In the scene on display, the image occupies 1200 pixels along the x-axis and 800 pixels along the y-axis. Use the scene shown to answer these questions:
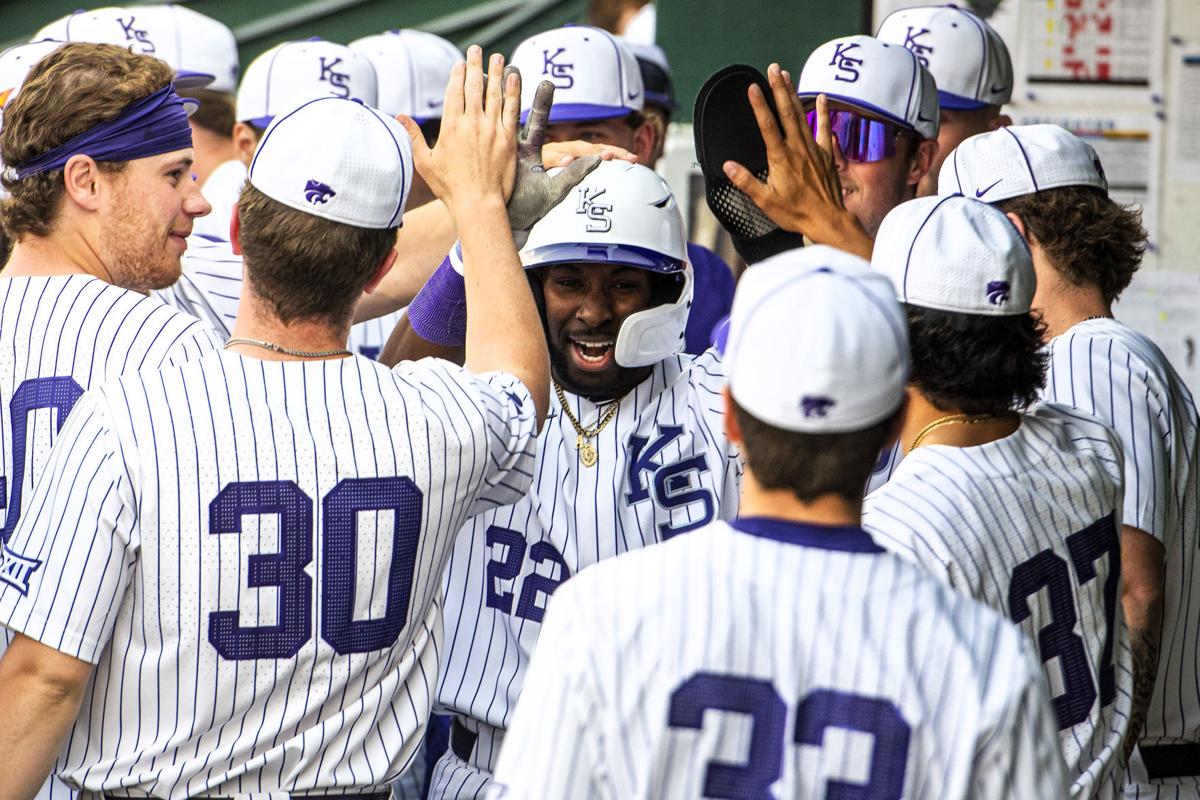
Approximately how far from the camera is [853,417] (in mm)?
1836

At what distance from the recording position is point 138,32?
217 inches

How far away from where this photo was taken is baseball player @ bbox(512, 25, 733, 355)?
5207 mm

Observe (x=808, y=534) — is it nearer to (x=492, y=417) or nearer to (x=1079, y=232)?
(x=492, y=417)

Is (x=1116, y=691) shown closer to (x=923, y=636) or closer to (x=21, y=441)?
(x=923, y=636)

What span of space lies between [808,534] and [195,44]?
183 inches

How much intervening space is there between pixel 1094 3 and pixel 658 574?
5.12m

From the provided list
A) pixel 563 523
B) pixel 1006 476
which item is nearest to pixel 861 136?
pixel 563 523

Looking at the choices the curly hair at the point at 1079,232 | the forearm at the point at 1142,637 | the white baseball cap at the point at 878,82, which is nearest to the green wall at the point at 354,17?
the white baseball cap at the point at 878,82

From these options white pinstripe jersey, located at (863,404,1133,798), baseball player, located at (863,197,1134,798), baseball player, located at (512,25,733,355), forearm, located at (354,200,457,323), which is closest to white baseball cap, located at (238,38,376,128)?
baseball player, located at (512,25,733,355)

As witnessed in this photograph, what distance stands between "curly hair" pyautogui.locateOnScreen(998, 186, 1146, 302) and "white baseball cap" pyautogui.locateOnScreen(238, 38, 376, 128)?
2.90 metres

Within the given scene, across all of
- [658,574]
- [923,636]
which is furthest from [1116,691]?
[658,574]

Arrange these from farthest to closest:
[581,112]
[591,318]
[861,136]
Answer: [581,112] < [861,136] < [591,318]

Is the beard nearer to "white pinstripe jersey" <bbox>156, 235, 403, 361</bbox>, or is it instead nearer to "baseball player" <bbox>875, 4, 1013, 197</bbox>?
"white pinstripe jersey" <bbox>156, 235, 403, 361</bbox>

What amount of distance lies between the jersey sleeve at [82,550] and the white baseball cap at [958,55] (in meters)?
3.32
